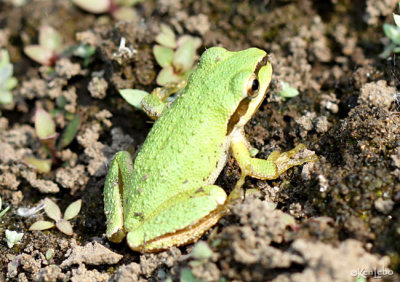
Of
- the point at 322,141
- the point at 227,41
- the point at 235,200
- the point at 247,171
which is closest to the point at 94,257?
the point at 235,200

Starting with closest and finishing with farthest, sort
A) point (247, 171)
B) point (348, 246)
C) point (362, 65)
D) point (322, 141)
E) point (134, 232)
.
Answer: point (348, 246)
point (134, 232)
point (247, 171)
point (322, 141)
point (362, 65)

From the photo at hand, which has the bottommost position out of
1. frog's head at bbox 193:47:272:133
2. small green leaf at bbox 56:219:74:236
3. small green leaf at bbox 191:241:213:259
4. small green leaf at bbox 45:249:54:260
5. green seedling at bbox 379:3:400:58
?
small green leaf at bbox 45:249:54:260

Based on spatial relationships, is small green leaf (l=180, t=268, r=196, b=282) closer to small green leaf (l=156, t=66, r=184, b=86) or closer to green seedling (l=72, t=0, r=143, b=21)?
small green leaf (l=156, t=66, r=184, b=86)

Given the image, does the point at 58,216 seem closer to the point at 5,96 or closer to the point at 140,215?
the point at 140,215

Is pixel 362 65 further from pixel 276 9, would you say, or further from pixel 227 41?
pixel 227 41

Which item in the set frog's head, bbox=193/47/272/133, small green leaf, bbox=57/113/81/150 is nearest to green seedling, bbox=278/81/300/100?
frog's head, bbox=193/47/272/133

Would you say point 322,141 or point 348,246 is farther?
point 322,141
